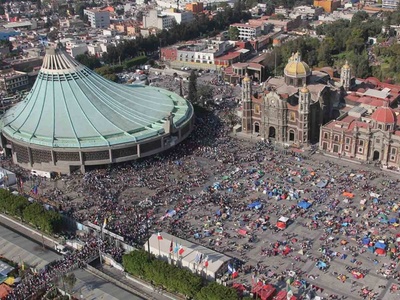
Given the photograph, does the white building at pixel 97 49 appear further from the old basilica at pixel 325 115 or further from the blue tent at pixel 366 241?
the blue tent at pixel 366 241

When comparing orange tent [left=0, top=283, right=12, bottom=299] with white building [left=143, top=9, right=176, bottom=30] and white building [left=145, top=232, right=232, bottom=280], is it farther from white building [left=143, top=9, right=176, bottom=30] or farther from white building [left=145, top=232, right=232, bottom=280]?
white building [left=143, top=9, right=176, bottom=30]

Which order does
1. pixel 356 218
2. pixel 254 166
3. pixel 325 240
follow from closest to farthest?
1. pixel 325 240
2. pixel 356 218
3. pixel 254 166

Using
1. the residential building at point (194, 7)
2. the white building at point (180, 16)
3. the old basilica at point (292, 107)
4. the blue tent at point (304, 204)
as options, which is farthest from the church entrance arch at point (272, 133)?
the residential building at point (194, 7)

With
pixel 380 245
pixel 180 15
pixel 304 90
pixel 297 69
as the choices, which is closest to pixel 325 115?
pixel 297 69

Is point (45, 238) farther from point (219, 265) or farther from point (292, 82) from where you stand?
point (292, 82)

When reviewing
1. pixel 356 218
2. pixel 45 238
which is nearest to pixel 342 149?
pixel 356 218

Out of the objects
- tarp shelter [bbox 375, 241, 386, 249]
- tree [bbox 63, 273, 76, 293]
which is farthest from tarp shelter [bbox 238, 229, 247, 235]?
tree [bbox 63, 273, 76, 293]
